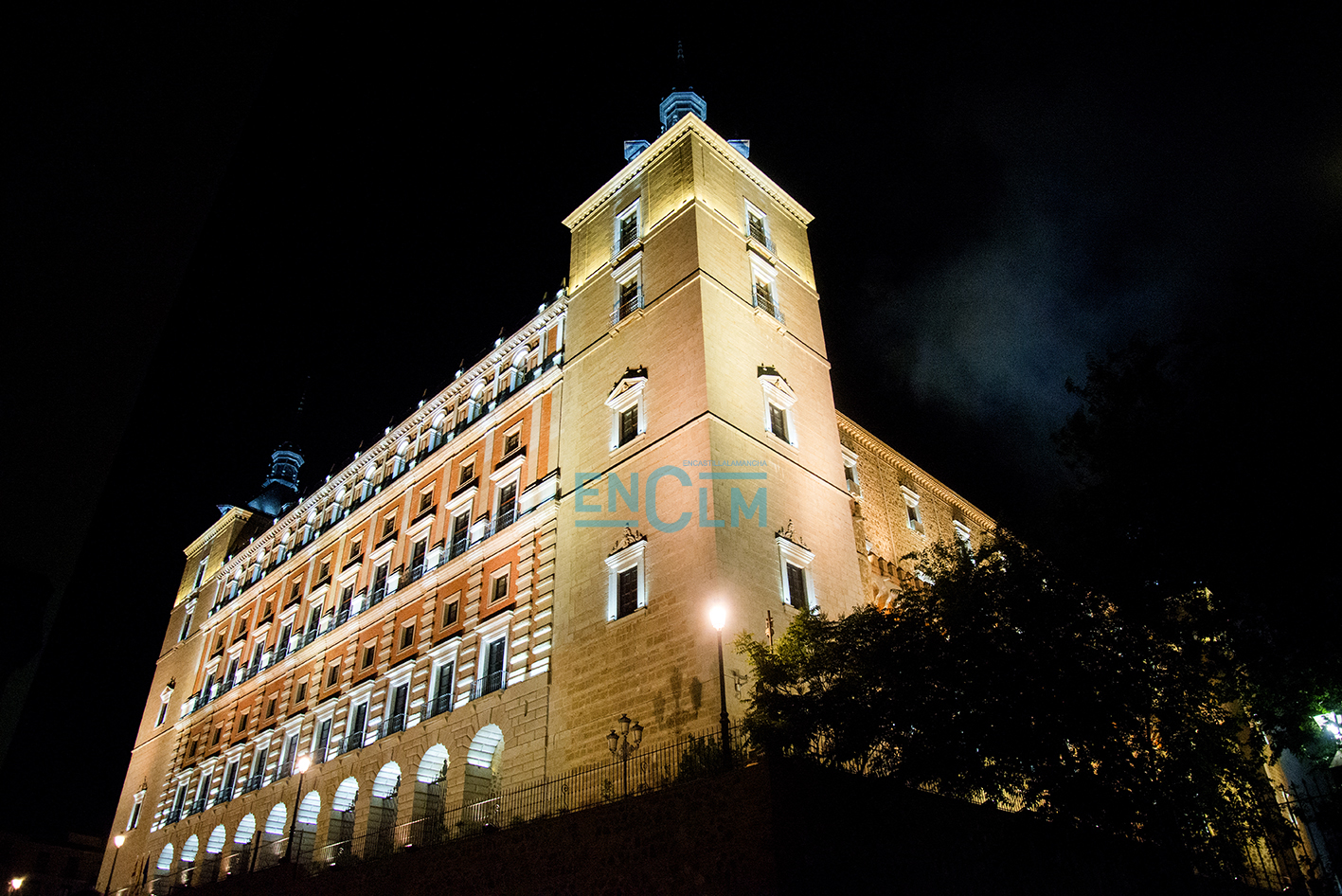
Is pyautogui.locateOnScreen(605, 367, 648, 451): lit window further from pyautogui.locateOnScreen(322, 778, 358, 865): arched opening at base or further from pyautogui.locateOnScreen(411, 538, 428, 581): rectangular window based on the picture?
pyautogui.locateOnScreen(322, 778, 358, 865): arched opening at base

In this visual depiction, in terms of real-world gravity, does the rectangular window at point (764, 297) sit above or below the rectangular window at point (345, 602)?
above

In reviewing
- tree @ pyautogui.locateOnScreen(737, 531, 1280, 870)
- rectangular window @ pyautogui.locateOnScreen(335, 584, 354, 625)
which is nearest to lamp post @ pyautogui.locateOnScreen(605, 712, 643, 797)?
tree @ pyautogui.locateOnScreen(737, 531, 1280, 870)

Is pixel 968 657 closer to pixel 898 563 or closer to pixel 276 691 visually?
pixel 898 563

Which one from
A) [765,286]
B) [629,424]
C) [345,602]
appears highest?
[765,286]

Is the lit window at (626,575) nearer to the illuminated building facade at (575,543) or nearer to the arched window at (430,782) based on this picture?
the illuminated building facade at (575,543)

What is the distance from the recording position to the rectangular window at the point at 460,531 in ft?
106

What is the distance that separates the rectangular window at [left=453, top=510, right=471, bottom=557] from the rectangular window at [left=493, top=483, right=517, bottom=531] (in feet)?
5.59

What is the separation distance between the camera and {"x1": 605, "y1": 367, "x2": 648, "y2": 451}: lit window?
28.2 meters

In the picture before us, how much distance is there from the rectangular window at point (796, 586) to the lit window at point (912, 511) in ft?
46.8

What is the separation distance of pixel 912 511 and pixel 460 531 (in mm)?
19856

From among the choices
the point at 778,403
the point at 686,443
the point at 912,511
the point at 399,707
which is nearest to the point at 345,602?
the point at 399,707

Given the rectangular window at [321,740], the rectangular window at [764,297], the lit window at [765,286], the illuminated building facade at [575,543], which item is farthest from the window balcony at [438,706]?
the lit window at [765,286]

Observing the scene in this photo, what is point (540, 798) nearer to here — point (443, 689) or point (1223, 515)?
point (443, 689)

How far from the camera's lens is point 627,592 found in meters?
24.8
